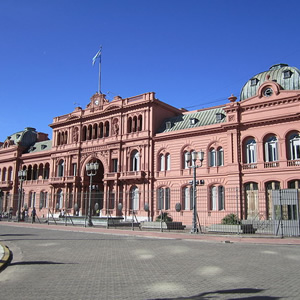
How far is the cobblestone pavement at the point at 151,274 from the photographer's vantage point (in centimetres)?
775

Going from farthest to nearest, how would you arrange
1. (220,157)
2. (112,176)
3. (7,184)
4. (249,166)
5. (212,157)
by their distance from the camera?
(7,184) → (112,176) → (212,157) → (220,157) → (249,166)

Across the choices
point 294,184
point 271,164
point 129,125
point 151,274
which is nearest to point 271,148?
point 271,164

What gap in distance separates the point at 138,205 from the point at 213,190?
10.4m

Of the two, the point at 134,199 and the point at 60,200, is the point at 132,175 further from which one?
the point at 60,200

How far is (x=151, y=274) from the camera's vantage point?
9.83m

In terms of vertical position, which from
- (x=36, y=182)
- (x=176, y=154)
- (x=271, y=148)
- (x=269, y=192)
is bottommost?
(x=269, y=192)

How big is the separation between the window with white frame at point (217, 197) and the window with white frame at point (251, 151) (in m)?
4.11

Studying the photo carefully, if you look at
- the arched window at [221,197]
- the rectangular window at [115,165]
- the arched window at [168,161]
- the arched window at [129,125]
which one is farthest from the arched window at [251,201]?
the rectangular window at [115,165]

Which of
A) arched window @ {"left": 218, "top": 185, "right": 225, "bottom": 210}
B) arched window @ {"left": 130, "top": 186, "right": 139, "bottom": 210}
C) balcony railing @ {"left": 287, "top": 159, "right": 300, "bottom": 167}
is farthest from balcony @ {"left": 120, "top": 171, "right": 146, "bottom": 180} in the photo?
balcony railing @ {"left": 287, "top": 159, "right": 300, "bottom": 167}

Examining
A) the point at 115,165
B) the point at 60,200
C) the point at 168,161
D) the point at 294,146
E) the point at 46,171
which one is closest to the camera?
the point at 294,146

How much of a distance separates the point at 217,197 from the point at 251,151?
5.94 metres

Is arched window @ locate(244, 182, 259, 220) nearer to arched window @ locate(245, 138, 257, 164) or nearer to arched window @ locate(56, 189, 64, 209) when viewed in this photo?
arched window @ locate(245, 138, 257, 164)

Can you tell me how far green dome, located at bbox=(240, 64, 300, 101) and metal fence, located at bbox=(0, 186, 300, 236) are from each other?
34.2 ft

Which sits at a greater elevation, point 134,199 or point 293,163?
point 293,163
